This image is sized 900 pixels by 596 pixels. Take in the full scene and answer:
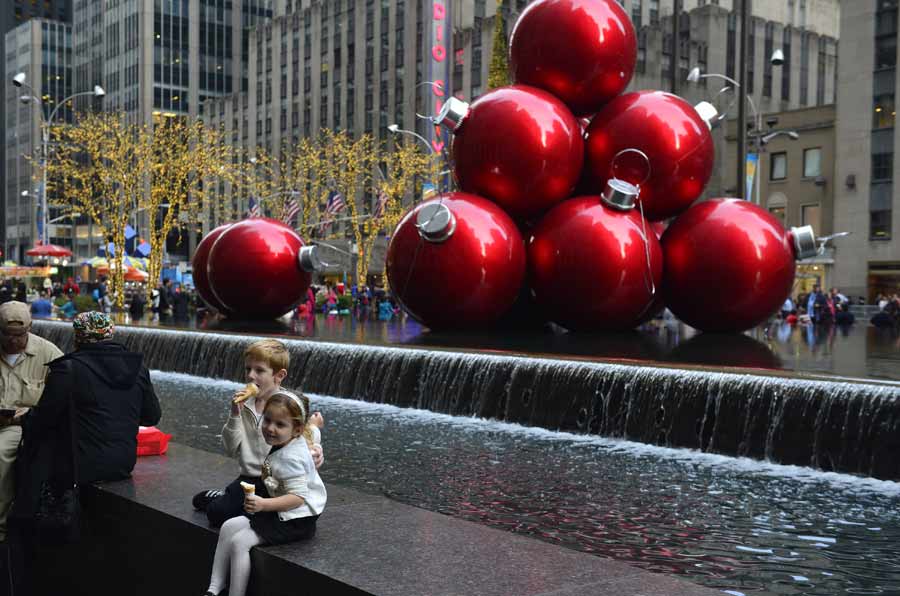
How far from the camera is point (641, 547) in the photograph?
5973 millimetres

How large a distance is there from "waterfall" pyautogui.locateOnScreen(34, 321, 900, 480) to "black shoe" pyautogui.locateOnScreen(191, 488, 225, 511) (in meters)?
5.82

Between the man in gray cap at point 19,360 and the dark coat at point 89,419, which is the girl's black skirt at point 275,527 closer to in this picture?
the dark coat at point 89,419

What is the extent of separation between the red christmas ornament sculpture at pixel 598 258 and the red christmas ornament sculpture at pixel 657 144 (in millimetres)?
659

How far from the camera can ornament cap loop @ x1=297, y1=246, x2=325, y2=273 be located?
19.3 m

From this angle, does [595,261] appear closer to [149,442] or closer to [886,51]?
[149,442]

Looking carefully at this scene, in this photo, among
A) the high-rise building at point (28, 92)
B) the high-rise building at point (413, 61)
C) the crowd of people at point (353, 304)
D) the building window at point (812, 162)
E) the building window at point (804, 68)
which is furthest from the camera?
the high-rise building at point (28, 92)

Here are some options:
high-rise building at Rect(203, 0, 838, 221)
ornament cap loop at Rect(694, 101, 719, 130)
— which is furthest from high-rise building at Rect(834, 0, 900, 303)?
ornament cap loop at Rect(694, 101, 719, 130)

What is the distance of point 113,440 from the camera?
18.0 feet

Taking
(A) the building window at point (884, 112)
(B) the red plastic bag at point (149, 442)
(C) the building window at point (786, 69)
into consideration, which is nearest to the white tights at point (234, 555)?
(B) the red plastic bag at point (149, 442)

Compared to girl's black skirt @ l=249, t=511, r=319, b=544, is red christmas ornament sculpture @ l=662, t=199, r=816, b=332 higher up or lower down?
higher up

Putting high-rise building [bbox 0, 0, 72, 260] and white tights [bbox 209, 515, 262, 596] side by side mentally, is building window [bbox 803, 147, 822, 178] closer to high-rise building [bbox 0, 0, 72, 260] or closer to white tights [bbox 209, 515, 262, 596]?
white tights [bbox 209, 515, 262, 596]

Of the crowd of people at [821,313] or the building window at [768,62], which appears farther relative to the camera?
the building window at [768,62]

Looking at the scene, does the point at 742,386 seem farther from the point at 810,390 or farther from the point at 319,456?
the point at 319,456

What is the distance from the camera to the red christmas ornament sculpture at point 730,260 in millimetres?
14500
